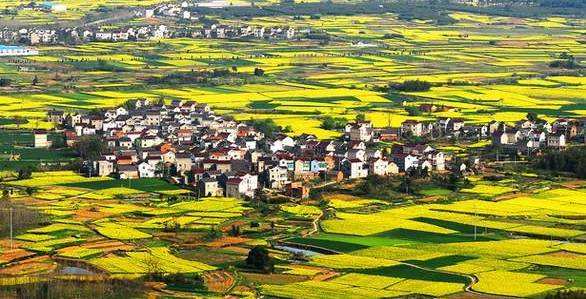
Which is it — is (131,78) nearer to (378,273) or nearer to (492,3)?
(378,273)

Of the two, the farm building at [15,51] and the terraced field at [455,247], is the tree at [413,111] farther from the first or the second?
the farm building at [15,51]

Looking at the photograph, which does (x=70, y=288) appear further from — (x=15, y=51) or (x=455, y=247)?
(x=15, y=51)

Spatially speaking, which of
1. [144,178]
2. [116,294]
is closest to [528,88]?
[144,178]

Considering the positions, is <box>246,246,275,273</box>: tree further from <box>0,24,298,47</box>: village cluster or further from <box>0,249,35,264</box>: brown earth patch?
<box>0,24,298,47</box>: village cluster

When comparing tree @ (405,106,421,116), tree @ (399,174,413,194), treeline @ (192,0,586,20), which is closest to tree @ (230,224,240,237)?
tree @ (399,174,413,194)

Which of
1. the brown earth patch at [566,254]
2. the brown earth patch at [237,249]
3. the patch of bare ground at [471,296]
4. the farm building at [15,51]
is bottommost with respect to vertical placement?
the farm building at [15,51]

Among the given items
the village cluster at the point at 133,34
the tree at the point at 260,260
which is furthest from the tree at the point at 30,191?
the village cluster at the point at 133,34
